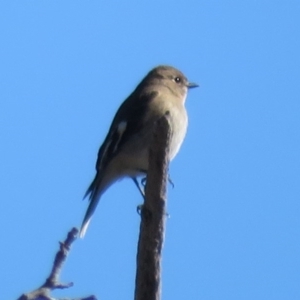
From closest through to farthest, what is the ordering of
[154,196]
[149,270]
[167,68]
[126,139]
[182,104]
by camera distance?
[149,270] < [154,196] < [126,139] < [182,104] < [167,68]

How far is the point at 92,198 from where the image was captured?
23.5ft

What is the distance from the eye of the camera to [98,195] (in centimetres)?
714

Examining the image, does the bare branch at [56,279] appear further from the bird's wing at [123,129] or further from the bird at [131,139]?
the bird's wing at [123,129]

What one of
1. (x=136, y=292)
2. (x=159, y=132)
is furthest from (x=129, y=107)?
(x=136, y=292)

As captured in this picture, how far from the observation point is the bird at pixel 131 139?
269 inches

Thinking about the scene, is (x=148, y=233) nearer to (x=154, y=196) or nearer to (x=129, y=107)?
(x=154, y=196)

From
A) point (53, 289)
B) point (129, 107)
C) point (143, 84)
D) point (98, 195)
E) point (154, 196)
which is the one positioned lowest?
point (53, 289)

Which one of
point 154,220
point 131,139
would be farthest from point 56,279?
point 131,139

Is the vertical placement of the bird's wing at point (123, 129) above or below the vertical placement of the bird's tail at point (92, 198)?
above

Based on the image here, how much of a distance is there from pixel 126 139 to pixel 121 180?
0.43m

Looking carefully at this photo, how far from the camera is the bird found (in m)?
6.82

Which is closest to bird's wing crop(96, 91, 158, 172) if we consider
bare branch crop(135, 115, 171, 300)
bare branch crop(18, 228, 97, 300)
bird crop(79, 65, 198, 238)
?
bird crop(79, 65, 198, 238)

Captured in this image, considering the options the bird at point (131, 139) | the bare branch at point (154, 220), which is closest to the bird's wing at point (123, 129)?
the bird at point (131, 139)

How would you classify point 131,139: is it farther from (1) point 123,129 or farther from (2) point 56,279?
(2) point 56,279
